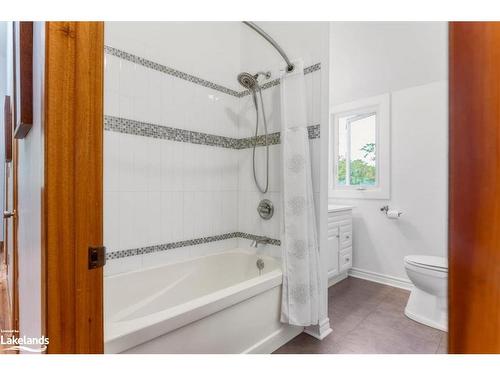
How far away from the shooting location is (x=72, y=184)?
0.56m

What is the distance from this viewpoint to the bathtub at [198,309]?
1.04m

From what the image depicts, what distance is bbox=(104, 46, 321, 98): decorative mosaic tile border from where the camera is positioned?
5.15 ft

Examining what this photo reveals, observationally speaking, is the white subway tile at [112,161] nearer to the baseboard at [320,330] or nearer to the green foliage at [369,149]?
the baseboard at [320,330]

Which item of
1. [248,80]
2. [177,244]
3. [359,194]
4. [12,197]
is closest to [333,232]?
[359,194]

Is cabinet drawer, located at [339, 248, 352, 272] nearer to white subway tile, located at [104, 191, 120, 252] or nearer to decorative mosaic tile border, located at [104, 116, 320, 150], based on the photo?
decorative mosaic tile border, located at [104, 116, 320, 150]

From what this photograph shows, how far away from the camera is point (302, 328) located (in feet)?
5.90

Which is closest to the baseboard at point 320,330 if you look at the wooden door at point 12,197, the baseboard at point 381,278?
the baseboard at point 381,278

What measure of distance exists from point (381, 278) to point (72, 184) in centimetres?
297

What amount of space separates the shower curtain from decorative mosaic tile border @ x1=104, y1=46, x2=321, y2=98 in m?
0.22

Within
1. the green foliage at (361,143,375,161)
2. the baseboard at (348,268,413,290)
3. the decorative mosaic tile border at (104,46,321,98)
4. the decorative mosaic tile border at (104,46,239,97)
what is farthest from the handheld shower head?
the baseboard at (348,268,413,290)

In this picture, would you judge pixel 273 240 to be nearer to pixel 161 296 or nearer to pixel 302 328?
pixel 302 328

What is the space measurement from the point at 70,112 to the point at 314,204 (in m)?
1.47

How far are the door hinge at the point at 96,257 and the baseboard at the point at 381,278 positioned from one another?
2.83m
